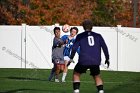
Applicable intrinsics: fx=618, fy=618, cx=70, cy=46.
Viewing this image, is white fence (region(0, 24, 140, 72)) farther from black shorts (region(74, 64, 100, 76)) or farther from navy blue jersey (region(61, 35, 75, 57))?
black shorts (region(74, 64, 100, 76))

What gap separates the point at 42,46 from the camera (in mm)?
31250

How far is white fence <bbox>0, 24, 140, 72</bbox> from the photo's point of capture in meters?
31.1

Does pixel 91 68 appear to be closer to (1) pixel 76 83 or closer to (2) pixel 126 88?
(1) pixel 76 83

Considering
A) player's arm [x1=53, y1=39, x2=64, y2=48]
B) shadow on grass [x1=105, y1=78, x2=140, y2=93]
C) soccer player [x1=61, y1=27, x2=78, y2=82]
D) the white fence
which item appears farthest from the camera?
the white fence

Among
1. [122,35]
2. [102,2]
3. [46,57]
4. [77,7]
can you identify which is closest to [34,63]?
[46,57]

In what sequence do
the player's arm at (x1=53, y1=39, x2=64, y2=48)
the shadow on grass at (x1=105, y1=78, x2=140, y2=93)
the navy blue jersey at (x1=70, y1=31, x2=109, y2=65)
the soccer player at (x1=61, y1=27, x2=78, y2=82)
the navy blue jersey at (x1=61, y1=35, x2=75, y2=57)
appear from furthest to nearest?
the navy blue jersey at (x1=61, y1=35, x2=75, y2=57) < the soccer player at (x1=61, y1=27, x2=78, y2=82) < the player's arm at (x1=53, y1=39, x2=64, y2=48) < the shadow on grass at (x1=105, y1=78, x2=140, y2=93) < the navy blue jersey at (x1=70, y1=31, x2=109, y2=65)

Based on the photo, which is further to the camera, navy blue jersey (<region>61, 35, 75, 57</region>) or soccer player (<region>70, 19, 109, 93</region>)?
navy blue jersey (<region>61, 35, 75, 57</region>)

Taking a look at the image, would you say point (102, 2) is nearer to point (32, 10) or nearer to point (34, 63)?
point (32, 10)

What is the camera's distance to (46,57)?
3128cm

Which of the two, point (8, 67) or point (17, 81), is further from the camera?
point (8, 67)

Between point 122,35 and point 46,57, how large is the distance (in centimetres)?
399

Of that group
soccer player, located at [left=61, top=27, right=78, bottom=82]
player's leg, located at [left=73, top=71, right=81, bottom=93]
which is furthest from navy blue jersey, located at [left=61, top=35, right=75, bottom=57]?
player's leg, located at [left=73, top=71, right=81, bottom=93]

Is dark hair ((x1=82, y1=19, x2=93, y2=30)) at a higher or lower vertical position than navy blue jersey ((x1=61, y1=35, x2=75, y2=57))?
higher

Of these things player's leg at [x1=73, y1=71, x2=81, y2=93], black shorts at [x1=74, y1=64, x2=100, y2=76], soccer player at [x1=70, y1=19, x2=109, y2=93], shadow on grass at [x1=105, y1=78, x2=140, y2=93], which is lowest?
shadow on grass at [x1=105, y1=78, x2=140, y2=93]
